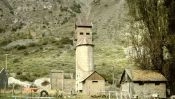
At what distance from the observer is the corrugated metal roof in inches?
1798

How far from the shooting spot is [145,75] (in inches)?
1837

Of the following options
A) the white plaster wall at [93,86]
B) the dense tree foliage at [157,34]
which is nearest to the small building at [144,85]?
the dense tree foliage at [157,34]

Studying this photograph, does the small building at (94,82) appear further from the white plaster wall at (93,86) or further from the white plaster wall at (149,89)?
the white plaster wall at (149,89)

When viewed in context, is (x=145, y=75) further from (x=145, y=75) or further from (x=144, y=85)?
(x=144, y=85)

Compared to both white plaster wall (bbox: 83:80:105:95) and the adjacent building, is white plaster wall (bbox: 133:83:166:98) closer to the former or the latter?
white plaster wall (bbox: 83:80:105:95)

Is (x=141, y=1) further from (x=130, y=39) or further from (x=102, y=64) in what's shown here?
(x=102, y=64)

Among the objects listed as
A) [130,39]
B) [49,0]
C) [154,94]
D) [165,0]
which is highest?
[49,0]

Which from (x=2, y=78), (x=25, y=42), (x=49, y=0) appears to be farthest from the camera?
(x=49, y=0)

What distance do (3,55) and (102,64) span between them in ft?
102

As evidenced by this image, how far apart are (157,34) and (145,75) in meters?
5.20

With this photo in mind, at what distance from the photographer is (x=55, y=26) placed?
482 feet

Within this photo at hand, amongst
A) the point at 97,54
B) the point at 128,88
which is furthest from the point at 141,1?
the point at 97,54

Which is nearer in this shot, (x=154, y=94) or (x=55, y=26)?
(x=154, y=94)

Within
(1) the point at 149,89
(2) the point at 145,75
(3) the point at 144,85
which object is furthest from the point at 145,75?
(1) the point at 149,89
